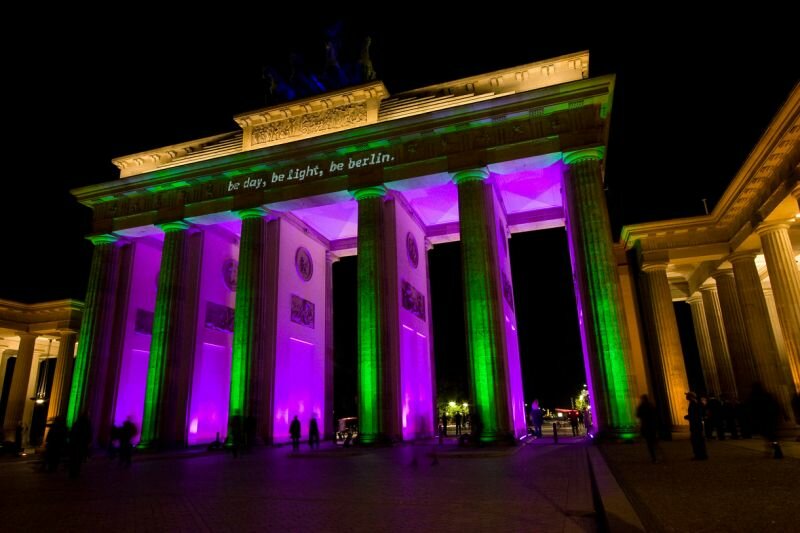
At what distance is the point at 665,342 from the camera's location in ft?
72.9

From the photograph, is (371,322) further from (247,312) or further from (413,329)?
(247,312)

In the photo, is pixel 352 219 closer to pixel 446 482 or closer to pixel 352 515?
pixel 446 482

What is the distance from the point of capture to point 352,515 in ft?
19.9

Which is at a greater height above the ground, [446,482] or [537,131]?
[537,131]

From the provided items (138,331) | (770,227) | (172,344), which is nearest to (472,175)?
(770,227)

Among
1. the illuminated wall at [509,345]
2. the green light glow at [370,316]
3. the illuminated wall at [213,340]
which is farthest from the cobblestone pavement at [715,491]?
the illuminated wall at [213,340]

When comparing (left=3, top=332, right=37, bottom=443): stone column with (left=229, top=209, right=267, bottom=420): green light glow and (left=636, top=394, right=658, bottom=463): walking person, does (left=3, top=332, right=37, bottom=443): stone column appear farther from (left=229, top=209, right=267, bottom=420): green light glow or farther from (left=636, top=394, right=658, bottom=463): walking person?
(left=636, top=394, right=658, bottom=463): walking person

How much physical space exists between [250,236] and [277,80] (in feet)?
27.0

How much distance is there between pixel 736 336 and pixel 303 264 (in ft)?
67.3

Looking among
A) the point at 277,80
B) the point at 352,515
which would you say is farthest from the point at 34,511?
the point at 277,80

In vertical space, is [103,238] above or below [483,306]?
above

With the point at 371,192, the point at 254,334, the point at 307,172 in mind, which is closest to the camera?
the point at 254,334

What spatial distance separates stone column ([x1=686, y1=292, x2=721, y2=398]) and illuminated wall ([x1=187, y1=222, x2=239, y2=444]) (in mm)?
25314

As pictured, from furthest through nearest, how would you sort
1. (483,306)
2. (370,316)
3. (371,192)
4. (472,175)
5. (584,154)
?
(371,192)
(472,175)
(370,316)
(584,154)
(483,306)
